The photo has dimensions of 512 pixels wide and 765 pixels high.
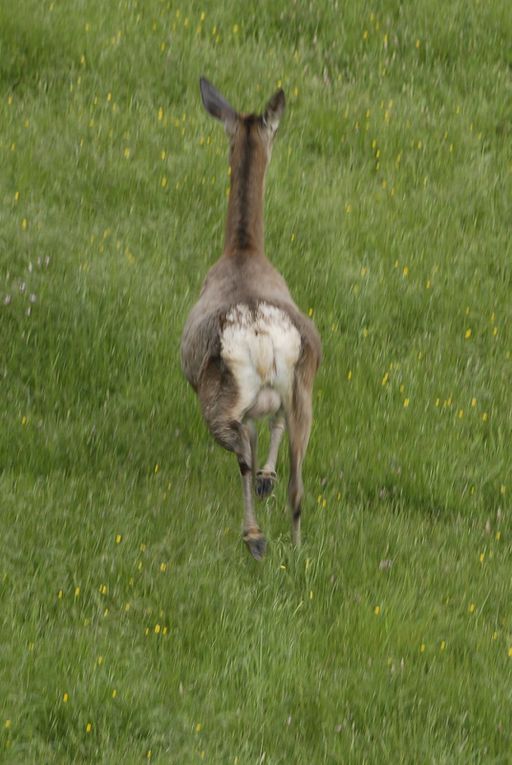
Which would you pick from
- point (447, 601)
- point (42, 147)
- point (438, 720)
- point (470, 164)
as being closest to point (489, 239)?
point (470, 164)

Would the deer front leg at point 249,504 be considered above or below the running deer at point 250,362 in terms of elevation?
below

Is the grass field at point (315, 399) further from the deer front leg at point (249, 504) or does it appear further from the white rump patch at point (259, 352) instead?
the white rump patch at point (259, 352)

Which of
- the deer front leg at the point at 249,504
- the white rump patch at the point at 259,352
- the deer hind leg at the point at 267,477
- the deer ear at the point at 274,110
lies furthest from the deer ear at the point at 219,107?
the deer front leg at the point at 249,504

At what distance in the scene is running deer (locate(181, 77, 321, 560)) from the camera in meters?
8.58

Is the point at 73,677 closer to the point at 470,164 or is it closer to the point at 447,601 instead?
the point at 447,601

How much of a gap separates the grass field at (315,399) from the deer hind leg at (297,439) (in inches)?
12.3

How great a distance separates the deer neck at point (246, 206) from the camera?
984 cm

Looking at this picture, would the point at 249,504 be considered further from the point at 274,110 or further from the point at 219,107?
the point at 219,107

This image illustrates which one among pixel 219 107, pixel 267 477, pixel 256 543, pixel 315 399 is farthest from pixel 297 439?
pixel 219 107

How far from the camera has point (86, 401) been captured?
10.3 m

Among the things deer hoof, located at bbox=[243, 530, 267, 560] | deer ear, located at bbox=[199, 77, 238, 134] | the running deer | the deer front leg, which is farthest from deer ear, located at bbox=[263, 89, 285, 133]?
deer hoof, located at bbox=[243, 530, 267, 560]

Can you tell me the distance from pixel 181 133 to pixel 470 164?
2702 mm

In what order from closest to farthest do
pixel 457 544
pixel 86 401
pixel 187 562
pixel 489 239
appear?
pixel 187 562 < pixel 457 544 < pixel 86 401 < pixel 489 239

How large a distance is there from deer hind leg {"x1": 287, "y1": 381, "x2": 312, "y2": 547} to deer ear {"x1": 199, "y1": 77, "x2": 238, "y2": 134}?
2358 mm
